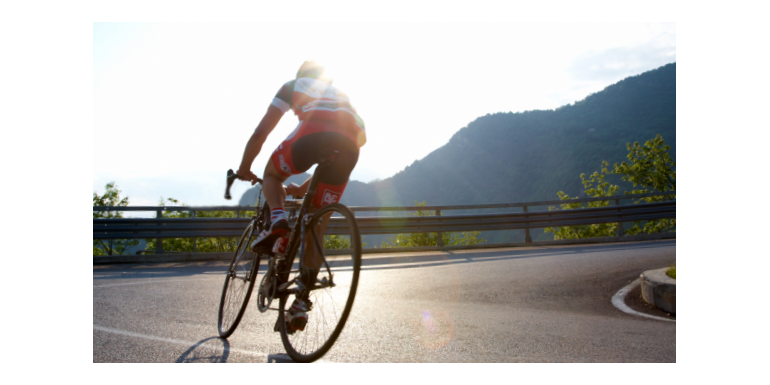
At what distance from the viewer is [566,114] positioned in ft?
642

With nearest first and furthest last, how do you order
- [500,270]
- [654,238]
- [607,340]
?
[607,340] < [500,270] < [654,238]

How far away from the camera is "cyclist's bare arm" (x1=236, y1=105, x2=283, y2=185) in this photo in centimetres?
287

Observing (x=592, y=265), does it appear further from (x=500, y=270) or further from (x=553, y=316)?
(x=553, y=316)

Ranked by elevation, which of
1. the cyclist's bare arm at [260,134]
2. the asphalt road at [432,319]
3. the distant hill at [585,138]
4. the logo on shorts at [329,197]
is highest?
the distant hill at [585,138]

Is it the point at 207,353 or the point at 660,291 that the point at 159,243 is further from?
the point at 660,291

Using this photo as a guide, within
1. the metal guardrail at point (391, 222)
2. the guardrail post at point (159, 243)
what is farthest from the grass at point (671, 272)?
the guardrail post at point (159, 243)

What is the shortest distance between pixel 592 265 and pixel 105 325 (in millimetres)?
7239

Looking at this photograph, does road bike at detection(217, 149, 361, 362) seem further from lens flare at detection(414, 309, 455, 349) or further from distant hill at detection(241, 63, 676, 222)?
distant hill at detection(241, 63, 676, 222)

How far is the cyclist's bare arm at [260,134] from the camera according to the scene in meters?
2.87

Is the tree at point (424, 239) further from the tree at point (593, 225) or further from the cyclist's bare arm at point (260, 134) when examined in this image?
the tree at point (593, 225)

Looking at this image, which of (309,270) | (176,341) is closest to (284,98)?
(309,270)

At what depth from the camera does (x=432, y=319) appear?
4.30 m

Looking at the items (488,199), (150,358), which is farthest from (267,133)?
(488,199)

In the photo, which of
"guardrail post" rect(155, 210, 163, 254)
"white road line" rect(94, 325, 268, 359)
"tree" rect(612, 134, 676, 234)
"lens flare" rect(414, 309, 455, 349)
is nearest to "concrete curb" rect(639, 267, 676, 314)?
"lens flare" rect(414, 309, 455, 349)
